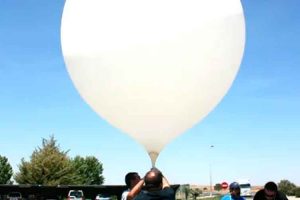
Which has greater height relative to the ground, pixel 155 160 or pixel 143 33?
pixel 143 33

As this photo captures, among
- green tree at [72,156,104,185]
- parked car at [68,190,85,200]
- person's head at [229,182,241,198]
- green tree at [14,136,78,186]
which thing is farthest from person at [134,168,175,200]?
green tree at [72,156,104,185]

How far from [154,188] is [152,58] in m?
1.41

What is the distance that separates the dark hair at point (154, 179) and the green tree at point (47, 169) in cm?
4746

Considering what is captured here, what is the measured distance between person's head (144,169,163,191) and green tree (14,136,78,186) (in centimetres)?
4745

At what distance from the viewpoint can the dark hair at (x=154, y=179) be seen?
4.11 meters

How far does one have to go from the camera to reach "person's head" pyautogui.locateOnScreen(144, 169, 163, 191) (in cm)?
411

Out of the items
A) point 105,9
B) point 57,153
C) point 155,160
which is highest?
point 57,153

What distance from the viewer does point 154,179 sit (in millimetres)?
4117

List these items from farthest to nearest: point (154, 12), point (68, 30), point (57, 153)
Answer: point (57, 153) → point (68, 30) → point (154, 12)

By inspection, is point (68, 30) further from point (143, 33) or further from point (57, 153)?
point (57, 153)

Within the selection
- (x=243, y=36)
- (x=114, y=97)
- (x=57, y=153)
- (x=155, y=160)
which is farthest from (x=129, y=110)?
(x=57, y=153)

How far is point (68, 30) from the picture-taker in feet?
17.9

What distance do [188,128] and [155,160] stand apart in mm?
583

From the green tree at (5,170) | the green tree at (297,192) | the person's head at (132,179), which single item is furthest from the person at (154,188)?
the green tree at (5,170)
